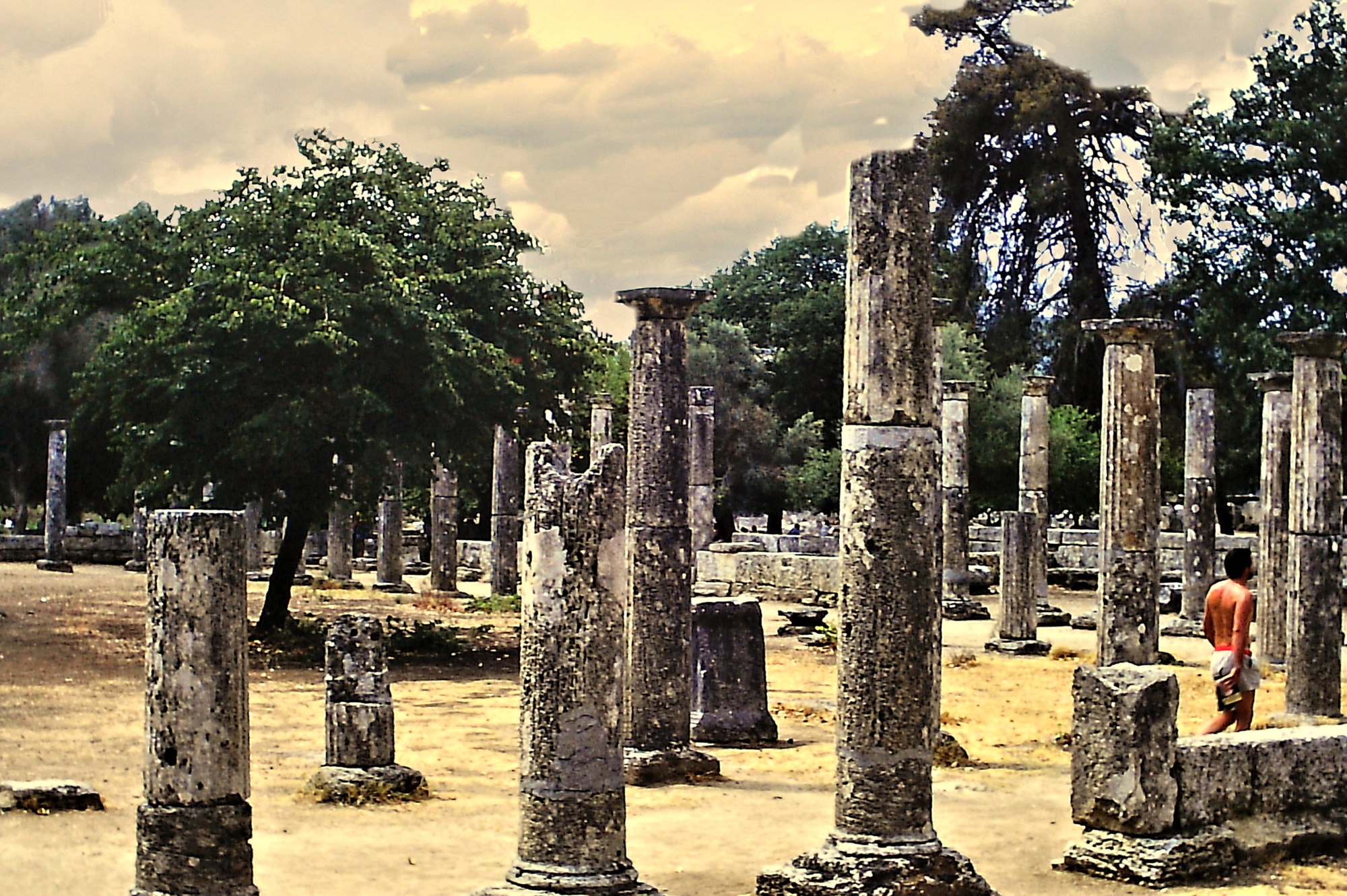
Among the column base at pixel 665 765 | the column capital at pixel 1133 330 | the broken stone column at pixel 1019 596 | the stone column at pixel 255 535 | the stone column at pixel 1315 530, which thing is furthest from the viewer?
the stone column at pixel 255 535

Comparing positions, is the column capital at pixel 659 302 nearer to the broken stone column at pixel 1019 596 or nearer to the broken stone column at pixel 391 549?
the broken stone column at pixel 1019 596

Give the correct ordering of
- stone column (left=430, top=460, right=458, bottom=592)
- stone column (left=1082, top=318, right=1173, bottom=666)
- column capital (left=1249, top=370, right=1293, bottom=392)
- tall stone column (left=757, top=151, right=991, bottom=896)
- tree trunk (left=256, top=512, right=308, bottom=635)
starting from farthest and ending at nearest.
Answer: stone column (left=430, top=460, right=458, bottom=592)
tree trunk (left=256, top=512, right=308, bottom=635)
column capital (left=1249, top=370, right=1293, bottom=392)
stone column (left=1082, top=318, right=1173, bottom=666)
tall stone column (left=757, top=151, right=991, bottom=896)

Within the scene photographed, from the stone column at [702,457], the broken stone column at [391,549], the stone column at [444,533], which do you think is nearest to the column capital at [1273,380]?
the stone column at [702,457]

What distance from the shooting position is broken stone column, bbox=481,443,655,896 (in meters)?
8.23

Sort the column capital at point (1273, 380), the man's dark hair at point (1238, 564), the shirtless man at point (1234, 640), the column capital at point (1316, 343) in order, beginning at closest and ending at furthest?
the shirtless man at point (1234, 640) < the man's dark hair at point (1238, 564) < the column capital at point (1316, 343) < the column capital at point (1273, 380)

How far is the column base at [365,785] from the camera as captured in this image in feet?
41.0

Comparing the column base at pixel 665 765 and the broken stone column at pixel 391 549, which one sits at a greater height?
the broken stone column at pixel 391 549

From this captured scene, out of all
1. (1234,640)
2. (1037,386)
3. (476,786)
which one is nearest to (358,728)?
(476,786)

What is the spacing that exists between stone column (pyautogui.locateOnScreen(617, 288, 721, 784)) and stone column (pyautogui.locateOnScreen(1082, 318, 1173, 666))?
4.49 m

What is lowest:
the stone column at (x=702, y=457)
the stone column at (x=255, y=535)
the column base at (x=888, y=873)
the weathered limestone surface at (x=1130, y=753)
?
the column base at (x=888, y=873)

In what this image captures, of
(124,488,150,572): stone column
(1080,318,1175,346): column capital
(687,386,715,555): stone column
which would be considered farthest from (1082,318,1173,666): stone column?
(124,488,150,572): stone column

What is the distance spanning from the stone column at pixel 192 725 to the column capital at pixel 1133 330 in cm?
989

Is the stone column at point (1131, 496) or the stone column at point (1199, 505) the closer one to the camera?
the stone column at point (1131, 496)

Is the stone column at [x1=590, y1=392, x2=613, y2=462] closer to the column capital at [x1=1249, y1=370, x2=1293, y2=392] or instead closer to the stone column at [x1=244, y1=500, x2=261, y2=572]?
the stone column at [x1=244, y1=500, x2=261, y2=572]
